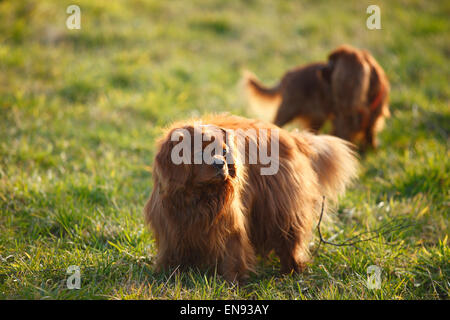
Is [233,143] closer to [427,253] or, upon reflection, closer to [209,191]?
[209,191]

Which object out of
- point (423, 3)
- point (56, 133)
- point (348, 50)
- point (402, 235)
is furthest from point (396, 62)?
point (56, 133)

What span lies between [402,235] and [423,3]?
10.2m

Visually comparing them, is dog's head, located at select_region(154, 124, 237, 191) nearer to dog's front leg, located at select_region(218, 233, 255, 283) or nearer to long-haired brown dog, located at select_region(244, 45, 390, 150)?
dog's front leg, located at select_region(218, 233, 255, 283)

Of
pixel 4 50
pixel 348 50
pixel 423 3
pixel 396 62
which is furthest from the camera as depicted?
pixel 423 3

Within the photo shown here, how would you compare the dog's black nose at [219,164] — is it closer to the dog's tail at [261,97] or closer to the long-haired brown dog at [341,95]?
the long-haired brown dog at [341,95]

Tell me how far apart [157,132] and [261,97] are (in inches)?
59.1

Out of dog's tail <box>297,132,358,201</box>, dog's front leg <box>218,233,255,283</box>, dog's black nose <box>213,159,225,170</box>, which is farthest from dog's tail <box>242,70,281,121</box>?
dog's black nose <box>213,159,225,170</box>

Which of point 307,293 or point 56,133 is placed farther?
point 56,133

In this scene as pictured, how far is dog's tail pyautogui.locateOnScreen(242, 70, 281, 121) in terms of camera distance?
5359 mm

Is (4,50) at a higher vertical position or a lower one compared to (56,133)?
higher

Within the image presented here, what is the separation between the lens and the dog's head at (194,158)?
2266 mm

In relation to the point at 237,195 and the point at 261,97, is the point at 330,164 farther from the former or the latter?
the point at 261,97

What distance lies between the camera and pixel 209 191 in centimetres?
241

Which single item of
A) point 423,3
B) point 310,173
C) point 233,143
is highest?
point 423,3
